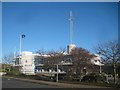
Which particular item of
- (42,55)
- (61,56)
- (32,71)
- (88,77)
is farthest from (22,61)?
(88,77)

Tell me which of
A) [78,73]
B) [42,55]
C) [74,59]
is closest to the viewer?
[78,73]

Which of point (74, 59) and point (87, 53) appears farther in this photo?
point (87, 53)

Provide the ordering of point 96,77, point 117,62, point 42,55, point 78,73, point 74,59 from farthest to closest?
point 42,55, point 74,59, point 78,73, point 96,77, point 117,62

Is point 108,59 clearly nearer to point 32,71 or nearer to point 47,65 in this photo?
point 47,65

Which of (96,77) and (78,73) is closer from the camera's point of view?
(96,77)

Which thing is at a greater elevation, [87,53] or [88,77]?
[87,53]

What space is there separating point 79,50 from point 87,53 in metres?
1.52

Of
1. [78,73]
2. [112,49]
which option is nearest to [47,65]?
[78,73]

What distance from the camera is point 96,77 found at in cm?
3472

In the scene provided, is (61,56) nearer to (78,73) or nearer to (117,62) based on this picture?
(78,73)

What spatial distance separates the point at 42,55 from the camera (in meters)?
63.8

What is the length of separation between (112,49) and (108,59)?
138 cm

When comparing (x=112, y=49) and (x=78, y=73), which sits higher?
(x=112, y=49)

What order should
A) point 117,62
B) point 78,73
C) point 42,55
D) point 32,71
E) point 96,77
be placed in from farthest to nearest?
1. point 32,71
2. point 42,55
3. point 78,73
4. point 96,77
5. point 117,62
